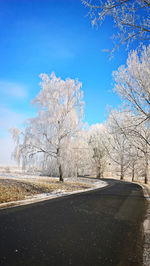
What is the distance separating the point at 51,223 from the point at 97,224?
1116 millimetres

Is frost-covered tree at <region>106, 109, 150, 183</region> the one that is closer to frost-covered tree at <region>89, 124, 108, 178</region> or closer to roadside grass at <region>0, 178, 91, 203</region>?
roadside grass at <region>0, 178, 91, 203</region>

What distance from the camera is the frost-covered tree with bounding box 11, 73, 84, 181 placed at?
48.0 ft

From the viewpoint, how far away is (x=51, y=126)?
15.1 meters

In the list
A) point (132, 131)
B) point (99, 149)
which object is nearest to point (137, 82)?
point (132, 131)

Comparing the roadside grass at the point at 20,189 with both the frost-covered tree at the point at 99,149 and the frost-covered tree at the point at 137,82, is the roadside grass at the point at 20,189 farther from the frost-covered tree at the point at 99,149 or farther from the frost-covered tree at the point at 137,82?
the frost-covered tree at the point at 99,149

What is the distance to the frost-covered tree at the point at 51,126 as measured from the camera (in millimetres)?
14625

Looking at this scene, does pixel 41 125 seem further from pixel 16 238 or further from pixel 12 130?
pixel 16 238

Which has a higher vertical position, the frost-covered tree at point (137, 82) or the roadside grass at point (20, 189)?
the frost-covered tree at point (137, 82)

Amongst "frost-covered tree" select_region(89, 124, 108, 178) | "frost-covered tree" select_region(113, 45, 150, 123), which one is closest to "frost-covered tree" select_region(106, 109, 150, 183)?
"frost-covered tree" select_region(113, 45, 150, 123)

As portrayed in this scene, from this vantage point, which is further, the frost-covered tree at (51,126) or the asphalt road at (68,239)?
the frost-covered tree at (51,126)

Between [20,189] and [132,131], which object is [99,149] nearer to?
[132,131]

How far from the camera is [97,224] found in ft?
A: 13.4

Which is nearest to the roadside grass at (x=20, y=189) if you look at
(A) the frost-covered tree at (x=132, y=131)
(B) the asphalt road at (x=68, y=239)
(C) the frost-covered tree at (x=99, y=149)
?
(B) the asphalt road at (x=68, y=239)

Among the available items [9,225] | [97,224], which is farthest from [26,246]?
[97,224]
